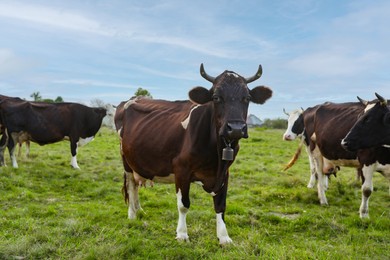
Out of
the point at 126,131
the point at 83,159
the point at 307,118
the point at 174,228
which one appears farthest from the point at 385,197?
the point at 83,159

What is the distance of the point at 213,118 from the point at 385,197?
6.00m

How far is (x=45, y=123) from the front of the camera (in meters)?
12.8

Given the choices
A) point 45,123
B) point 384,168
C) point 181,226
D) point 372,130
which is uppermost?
point 372,130

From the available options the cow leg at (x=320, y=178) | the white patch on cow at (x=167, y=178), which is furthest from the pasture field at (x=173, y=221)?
the white patch on cow at (x=167, y=178)

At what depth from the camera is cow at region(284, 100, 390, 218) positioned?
655 cm

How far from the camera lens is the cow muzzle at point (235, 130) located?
415 centimetres

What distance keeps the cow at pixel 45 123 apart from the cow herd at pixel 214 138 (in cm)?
644

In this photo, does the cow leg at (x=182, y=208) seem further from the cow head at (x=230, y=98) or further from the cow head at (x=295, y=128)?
the cow head at (x=295, y=128)

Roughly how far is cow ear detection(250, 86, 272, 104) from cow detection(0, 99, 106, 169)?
29.4 ft

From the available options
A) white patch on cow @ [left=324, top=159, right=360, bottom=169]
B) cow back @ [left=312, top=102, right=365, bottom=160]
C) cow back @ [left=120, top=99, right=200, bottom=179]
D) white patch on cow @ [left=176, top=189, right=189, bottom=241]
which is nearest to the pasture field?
white patch on cow @ [left=176, top=189, right=189, bottom=241]

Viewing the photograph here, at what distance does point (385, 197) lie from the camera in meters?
8.71

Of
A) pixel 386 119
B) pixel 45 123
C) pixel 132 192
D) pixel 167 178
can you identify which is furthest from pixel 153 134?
pixel 45 123

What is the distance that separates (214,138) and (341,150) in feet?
13.0

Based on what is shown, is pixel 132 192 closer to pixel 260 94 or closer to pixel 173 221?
pixel 173 221
